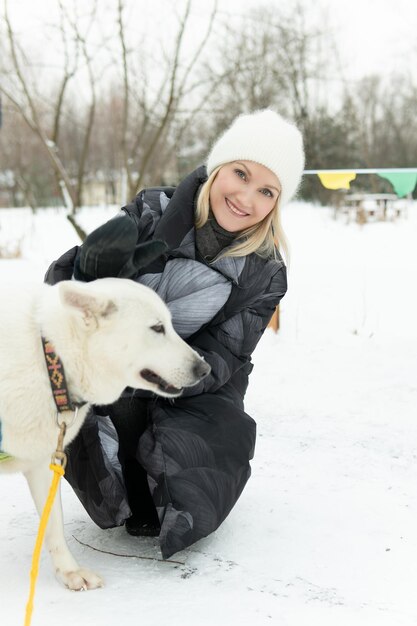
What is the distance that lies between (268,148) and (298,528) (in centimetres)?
167

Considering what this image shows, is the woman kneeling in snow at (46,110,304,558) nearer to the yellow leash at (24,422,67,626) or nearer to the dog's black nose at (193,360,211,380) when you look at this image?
the dog's black nose at (193,360,211,380)

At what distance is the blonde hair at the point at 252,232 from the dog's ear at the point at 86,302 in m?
0.86

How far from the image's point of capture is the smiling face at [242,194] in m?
2.76

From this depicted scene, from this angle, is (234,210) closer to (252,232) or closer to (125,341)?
(252,232)

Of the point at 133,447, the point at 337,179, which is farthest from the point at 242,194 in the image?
the point at 337,179

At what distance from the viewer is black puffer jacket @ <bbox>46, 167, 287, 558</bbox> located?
2369mm

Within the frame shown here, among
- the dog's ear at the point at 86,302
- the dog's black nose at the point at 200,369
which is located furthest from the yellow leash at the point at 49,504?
the dog's black nose at the point at 200,369

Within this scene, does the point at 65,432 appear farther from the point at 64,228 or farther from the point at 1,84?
the point at 64,228

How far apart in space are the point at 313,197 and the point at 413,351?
2074 cm

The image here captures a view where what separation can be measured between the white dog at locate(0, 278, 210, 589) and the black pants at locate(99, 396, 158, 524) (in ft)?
1.54

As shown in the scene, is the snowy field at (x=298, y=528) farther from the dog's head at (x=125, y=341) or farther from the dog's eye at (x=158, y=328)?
the dog's eye at (x=158, y=328)

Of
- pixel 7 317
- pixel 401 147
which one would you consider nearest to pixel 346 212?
pixel 7 317

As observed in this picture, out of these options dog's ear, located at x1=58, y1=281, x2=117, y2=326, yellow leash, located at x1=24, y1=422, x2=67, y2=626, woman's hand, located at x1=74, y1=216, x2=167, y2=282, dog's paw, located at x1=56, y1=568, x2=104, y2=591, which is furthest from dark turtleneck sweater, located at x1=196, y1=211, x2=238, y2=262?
dog's paw, located at x1=56, y1=568, x2=104, y2=591

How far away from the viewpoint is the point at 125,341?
205 cm
